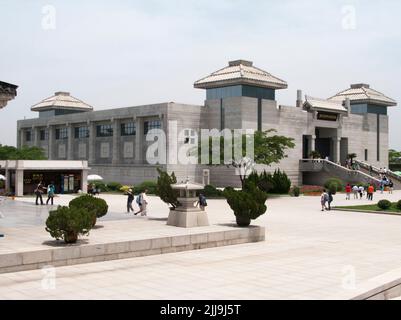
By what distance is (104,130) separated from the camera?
7119 centimetres

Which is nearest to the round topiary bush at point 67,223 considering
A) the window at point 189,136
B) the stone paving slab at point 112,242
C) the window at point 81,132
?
the stone paving slab at point 112,242

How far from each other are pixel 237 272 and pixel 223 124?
48382 millimetres

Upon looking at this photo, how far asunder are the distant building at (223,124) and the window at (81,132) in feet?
0.10

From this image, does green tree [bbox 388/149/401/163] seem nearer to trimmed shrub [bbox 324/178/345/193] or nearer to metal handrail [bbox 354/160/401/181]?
metal handrail [bbox 354/160/401/181]

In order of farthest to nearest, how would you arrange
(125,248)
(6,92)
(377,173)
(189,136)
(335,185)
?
(377,173)
(189,136)
(335,185)
(6,92)
(125,248)

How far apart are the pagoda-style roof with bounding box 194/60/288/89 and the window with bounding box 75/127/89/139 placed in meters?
19.2

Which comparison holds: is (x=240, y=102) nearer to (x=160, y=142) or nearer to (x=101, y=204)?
(x=160, y=142)

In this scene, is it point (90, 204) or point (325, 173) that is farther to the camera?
point (325, 173)

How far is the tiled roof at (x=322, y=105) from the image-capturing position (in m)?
68.6

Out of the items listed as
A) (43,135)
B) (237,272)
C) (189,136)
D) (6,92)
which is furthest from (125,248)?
(43,135)

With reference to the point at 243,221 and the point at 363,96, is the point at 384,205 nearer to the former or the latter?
the point at 243,221

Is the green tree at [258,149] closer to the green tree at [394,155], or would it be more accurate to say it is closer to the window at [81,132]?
the window at [81,132]

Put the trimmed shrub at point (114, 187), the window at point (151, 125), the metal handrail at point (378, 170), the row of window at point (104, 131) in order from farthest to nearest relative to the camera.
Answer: the metal handrail at point (378, 170) → the row of window at point (104, 131) → the window at point (151, 125) → the trimmed shrub at point (114, 187)
